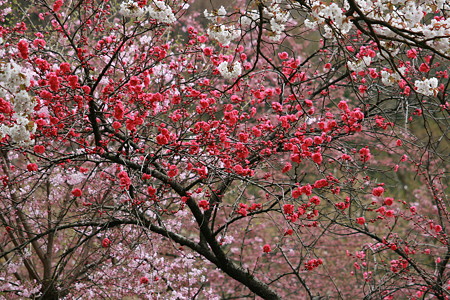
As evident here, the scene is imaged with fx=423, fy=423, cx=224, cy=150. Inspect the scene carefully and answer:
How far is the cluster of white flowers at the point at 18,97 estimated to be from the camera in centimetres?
202

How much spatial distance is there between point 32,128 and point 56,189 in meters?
4.12

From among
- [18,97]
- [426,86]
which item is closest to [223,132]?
[426,86]

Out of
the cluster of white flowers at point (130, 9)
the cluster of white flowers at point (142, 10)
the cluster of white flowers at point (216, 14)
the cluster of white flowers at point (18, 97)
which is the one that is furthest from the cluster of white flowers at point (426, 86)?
the cluster of white flowers at point (18, 97)

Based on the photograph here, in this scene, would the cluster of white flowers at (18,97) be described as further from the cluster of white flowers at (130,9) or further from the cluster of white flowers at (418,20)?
the cluster of white flowers at (418,20)

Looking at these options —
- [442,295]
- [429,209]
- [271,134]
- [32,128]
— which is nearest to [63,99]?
[32,128]

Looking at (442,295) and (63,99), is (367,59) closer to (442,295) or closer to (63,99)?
(442,295)

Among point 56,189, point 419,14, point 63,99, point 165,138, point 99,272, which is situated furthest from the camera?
point 56,189

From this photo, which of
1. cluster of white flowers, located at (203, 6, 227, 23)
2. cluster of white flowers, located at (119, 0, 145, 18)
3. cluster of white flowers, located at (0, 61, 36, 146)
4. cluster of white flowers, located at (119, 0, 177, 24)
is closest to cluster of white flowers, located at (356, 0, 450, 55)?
cluster of white flowers, located at (203, 6, 227, 23)

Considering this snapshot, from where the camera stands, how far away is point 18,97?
82.2 inches

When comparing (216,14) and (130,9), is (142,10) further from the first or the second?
(216,14)

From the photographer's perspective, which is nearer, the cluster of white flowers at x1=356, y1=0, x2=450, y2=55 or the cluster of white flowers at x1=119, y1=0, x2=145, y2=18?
the cluster of white flowers at x1=356, y1=0, x2=450, y2=55

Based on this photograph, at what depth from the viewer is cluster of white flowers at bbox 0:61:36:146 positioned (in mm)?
2018

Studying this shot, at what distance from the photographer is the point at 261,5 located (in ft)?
7.66

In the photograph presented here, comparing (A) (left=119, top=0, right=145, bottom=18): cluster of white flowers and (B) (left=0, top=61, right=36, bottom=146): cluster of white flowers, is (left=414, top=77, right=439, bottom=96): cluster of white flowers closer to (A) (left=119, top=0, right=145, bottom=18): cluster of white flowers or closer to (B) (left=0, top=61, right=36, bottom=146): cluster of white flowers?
(A) (left=119, top=0, right=145, bottom=18): cluster of white flowers
